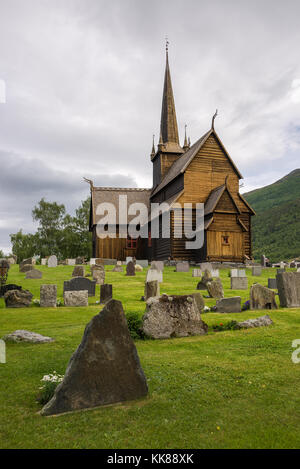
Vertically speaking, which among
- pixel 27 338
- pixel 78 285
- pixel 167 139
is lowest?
pixel 27 338

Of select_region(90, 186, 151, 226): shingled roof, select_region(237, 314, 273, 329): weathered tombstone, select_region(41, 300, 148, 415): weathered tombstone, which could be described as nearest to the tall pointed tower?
select_region(90, 186, 151, 226): shingled roof

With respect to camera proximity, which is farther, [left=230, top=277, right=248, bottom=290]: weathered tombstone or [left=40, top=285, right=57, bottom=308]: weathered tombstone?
[left=230, top=277, right=248, bottom=290]: weathered tombstone

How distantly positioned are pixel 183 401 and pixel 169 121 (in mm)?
44974

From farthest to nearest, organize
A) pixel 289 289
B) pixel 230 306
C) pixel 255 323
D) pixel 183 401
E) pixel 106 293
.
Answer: pixel 106 293 → pixel 289 289 → pixel 230 306 → pixel 255 323 → pixel 183 401

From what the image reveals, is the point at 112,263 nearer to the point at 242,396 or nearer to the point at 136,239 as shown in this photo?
the point at 136,239

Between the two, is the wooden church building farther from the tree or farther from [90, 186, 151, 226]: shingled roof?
the tree

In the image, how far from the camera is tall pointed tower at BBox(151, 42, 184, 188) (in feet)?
142

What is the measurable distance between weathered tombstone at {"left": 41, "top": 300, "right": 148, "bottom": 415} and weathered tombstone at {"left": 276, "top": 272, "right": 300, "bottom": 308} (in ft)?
25.9

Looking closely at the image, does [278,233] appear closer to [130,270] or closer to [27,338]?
[130,270]

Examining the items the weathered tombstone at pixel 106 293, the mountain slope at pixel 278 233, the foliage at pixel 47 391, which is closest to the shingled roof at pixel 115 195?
the mountain slope at pixel 278 233

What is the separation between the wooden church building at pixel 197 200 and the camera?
30.4 m

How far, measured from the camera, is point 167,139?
147 ft

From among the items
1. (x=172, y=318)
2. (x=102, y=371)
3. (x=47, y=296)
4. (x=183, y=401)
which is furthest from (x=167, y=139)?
(x=183, y=401)

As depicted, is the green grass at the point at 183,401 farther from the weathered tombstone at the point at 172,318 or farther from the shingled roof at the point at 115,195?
the shingled roof at the point at 115,195
